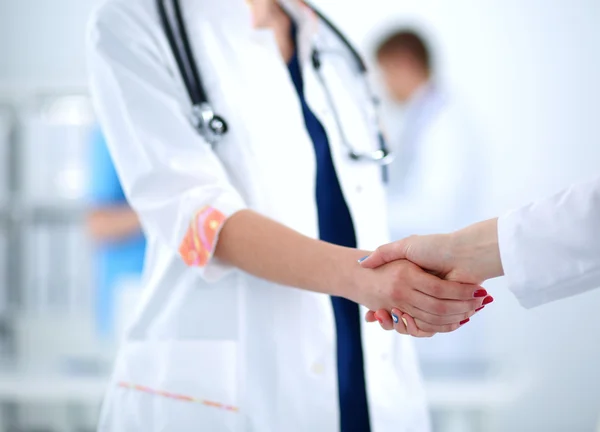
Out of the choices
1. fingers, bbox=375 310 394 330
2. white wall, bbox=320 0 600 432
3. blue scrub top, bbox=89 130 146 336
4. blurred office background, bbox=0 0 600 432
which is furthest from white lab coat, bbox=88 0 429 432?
white wall, bbox=320 0 600 432

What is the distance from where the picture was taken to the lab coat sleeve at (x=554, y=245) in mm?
722

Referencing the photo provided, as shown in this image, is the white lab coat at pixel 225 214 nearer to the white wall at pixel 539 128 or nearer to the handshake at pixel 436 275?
the handshake at pixel 436 275

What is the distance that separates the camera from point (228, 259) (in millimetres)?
904

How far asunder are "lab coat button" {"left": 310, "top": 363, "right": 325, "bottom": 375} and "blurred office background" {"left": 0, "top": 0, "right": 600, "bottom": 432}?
5.44 ft

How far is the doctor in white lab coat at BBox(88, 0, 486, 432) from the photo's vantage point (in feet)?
2.88

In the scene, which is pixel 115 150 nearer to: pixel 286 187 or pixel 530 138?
pixel 286 187

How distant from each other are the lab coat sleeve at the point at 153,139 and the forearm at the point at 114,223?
4.42 feet

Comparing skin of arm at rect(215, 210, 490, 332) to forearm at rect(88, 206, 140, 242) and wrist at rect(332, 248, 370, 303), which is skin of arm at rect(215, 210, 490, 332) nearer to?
wrist at rect(332, 248, 370, 303)

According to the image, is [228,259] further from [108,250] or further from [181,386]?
[108,250]

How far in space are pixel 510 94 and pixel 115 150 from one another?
2673 millimetres

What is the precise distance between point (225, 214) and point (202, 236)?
4 cm

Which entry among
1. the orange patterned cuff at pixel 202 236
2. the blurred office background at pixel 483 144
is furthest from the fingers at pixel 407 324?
the blurred office background at pixel 483 144

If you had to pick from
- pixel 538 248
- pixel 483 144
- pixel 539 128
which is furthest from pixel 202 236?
pixel 539 128

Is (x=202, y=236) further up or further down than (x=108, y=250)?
further down
